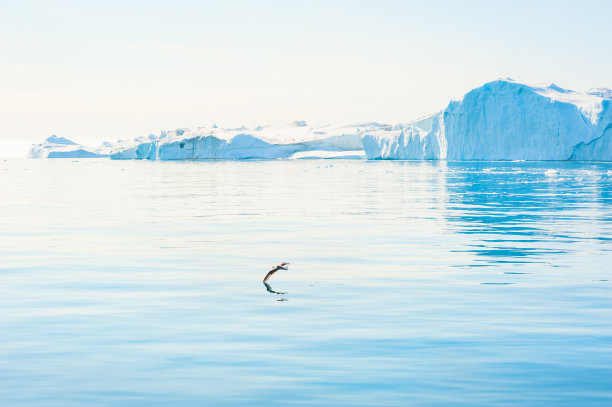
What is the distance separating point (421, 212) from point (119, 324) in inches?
592

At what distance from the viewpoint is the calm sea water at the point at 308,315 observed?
5504 millimetres

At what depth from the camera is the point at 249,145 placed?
112375 mm

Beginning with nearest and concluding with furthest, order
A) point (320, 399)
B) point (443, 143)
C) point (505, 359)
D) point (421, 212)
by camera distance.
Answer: point (320, 399) < point (505, 359) < point (421, 212) < point (443, 143)

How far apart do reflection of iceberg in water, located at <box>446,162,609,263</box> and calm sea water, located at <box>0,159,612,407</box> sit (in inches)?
5.8

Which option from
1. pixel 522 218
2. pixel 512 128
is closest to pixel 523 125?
pixel 512 128

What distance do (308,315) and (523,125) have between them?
69.8m

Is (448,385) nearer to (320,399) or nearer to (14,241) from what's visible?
(320,399)

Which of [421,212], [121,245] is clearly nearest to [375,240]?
[121,245]

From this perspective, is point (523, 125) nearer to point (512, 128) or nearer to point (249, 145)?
point (512, 128)

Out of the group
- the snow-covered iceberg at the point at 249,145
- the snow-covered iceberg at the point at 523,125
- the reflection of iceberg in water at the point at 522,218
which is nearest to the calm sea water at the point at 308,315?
the reflection of iceberg in water at the point at 522,218

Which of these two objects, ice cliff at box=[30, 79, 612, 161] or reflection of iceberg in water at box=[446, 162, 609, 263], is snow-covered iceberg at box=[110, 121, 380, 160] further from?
reflection of iceberg in water at box=[446, 162, 609, 263]

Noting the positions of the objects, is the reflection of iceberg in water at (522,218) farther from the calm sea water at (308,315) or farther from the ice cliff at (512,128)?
the ice cliff at (512,128)

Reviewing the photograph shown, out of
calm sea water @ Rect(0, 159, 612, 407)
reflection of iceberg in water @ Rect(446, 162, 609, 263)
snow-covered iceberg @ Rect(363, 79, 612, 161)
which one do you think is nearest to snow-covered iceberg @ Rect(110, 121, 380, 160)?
snow-covered iceberg @ Rect(363, 79, 612, 161)

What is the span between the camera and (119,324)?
24.8 feet
